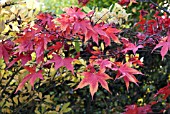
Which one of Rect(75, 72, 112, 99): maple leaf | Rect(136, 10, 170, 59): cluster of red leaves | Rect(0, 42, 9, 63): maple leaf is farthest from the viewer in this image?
Rect(136, 10, 170, 59): cluster of red leaves

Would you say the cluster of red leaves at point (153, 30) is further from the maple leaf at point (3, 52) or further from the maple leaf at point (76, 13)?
the maple leaf at point (3, 52)

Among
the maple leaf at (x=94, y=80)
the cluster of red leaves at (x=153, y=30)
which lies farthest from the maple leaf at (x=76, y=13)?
the cluster of red leaves at (x=153, y=30)

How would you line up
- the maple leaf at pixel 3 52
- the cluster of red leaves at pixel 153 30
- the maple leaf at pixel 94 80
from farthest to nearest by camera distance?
1. the cluster of red leaves at pixel 153 30
2. the maple leaf at pixel 3 52
3. the maple leaf at pixel 94 80

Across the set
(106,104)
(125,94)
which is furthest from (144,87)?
(106,104)

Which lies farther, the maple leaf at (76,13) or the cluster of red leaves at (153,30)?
the cluster of red leaves at (153,30)

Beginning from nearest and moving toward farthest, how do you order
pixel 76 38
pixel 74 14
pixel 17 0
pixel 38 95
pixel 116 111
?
pixel 74 14, pixel 76 38, pixel 17 0, pixel 38 95, pixel 116 111

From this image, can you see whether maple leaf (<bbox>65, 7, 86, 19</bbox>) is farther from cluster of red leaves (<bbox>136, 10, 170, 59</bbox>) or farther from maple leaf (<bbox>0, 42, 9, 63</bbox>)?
cluster of red leaves (<bbox>136, 10, 170, 59</bbox>)

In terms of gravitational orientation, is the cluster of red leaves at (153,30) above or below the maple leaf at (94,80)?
above

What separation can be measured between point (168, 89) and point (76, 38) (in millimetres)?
753

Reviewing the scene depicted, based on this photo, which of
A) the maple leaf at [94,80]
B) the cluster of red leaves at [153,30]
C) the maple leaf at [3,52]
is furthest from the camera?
the cluster of red leaves at [153,30]

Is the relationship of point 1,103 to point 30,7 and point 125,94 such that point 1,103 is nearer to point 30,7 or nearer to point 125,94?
point 30,7

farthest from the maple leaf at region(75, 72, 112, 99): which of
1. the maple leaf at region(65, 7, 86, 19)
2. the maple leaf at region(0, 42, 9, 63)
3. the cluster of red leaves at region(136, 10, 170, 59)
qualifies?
the cluster of red leaves at region(136, 10, 170, 59)

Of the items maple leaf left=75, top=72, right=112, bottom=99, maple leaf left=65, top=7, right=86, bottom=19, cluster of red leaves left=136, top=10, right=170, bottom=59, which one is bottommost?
maple leaf left=75, top=72, right=112, bottom=99

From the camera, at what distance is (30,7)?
182 cm
